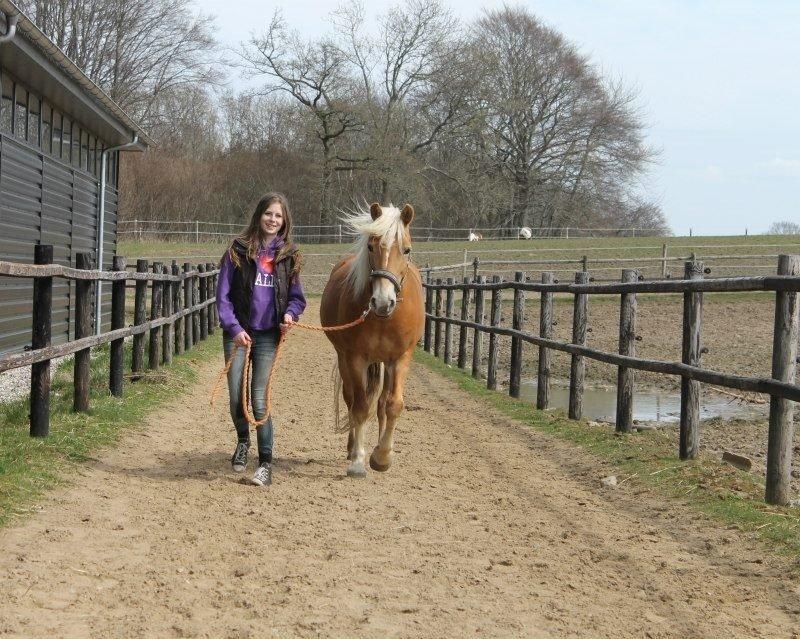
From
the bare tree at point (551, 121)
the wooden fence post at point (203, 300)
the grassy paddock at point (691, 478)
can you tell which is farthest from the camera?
the bare tree at point (551, 121)

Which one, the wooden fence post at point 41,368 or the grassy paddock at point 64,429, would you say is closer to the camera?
the grassy paddock at point 64,429

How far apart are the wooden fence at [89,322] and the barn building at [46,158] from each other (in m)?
1.34

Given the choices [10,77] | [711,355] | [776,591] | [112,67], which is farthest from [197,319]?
[112,67]

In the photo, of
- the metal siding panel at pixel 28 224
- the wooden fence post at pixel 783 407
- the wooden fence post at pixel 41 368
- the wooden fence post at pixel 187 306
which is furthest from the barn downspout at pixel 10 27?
the wooden fence post at pixel 783 407

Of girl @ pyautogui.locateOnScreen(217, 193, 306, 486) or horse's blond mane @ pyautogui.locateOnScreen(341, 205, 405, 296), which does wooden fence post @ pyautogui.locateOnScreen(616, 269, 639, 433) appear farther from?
girl @ pyautogui.locateOnScreen(217, 193, 306, 486)

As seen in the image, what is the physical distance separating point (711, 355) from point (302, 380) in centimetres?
832

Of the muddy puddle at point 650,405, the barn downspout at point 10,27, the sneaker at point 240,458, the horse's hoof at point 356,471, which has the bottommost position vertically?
the muddy puddle at point 650,405

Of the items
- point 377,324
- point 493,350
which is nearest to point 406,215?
point 377,324

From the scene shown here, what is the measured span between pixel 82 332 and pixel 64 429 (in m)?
0.83

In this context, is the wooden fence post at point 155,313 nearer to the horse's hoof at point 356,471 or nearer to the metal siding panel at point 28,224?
the metal siding panel at point 28,224

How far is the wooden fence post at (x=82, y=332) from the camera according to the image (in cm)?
702

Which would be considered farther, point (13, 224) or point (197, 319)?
point (197, 319)

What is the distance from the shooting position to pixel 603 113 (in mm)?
45406

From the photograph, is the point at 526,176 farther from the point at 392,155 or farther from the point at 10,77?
the point at 10,77
